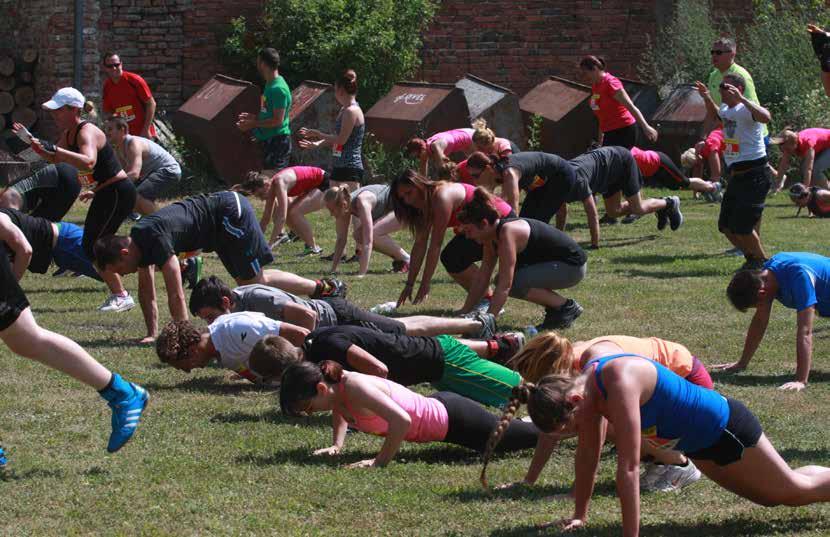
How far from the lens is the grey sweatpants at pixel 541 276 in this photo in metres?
8.96

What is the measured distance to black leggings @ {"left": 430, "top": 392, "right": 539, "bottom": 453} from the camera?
589 centimetres

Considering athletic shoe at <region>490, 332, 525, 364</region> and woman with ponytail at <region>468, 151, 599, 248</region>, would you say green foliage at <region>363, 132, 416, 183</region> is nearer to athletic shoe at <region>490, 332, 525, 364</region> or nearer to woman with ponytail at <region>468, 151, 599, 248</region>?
woman with ponytail at <region>468, 151, 599, 248</region>

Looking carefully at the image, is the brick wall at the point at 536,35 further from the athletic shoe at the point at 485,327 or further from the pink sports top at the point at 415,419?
the pink sports top at the point at 415,419

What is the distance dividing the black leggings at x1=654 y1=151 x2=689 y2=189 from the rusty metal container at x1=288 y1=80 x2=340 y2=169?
454cm

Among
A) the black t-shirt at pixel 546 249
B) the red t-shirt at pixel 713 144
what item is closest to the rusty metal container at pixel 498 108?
the red t-shirt at pixel 713 144

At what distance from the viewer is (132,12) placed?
1858 cm

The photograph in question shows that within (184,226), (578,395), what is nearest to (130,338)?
(184,226)

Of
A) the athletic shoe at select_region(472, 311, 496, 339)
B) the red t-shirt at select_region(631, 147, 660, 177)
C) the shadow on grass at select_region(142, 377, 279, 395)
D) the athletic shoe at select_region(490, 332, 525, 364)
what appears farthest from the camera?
the red t-shirt at select_region(631, 147, 660, 177)

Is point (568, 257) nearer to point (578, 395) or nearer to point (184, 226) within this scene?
point (184, 226)

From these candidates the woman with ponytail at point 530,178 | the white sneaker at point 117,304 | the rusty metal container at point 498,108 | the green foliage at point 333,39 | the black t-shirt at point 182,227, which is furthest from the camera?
the green foliage at point 333,39

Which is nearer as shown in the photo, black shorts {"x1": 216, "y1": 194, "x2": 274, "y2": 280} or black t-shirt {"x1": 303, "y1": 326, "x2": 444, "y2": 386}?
black t-shirt {"x1": 303, "y1": 326, "x2": 444, "y2": 386}

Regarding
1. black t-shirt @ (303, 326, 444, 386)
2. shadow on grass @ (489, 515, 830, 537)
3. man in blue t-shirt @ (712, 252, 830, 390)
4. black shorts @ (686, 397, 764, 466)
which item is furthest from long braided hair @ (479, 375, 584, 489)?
man in blue t-shirt @ (712, 252, 830, 390)

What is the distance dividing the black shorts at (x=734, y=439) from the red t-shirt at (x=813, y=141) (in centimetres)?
A: 1039

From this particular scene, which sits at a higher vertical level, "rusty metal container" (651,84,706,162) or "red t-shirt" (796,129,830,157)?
"red t-shirt" (796,129,830,157)
